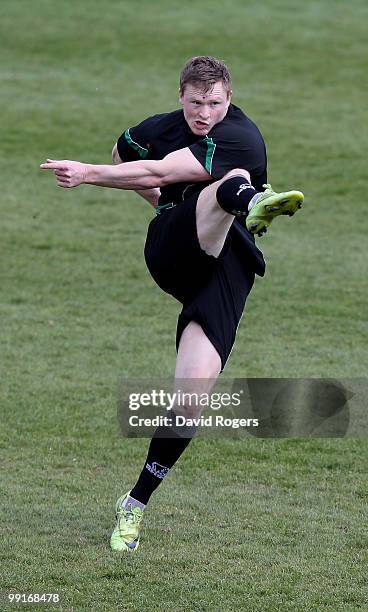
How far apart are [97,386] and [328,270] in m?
4.01

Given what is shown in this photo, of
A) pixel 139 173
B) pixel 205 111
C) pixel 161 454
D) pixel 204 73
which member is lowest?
Answer: pixel 161 454

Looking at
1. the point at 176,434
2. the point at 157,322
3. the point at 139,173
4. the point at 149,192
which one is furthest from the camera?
the point at 157,322

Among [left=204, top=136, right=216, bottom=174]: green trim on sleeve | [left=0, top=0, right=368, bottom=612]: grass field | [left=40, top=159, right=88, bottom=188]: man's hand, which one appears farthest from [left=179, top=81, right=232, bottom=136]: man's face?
[left=0, top=0, right=368, bottom=612]: grass field

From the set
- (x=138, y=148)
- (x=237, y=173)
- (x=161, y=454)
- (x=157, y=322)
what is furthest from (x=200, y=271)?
(x=157, y=322)

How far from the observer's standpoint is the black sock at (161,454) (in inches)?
217

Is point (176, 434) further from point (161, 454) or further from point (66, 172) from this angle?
point (66, 172)

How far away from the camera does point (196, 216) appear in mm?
5371

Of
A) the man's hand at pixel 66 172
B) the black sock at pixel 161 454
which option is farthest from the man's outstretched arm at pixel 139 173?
the black sock at pixel 161 454

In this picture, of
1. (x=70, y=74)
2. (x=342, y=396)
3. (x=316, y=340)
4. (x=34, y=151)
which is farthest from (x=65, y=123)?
(x=342, y=396)

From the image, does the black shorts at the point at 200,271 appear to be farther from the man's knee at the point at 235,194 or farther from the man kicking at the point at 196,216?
the man's knee at the point at 235,194

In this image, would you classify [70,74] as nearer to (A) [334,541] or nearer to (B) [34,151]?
(B) [34,151]

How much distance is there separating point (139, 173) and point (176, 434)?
1.30 meters

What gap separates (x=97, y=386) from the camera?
824cm

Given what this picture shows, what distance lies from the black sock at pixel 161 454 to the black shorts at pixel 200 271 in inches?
16.7
